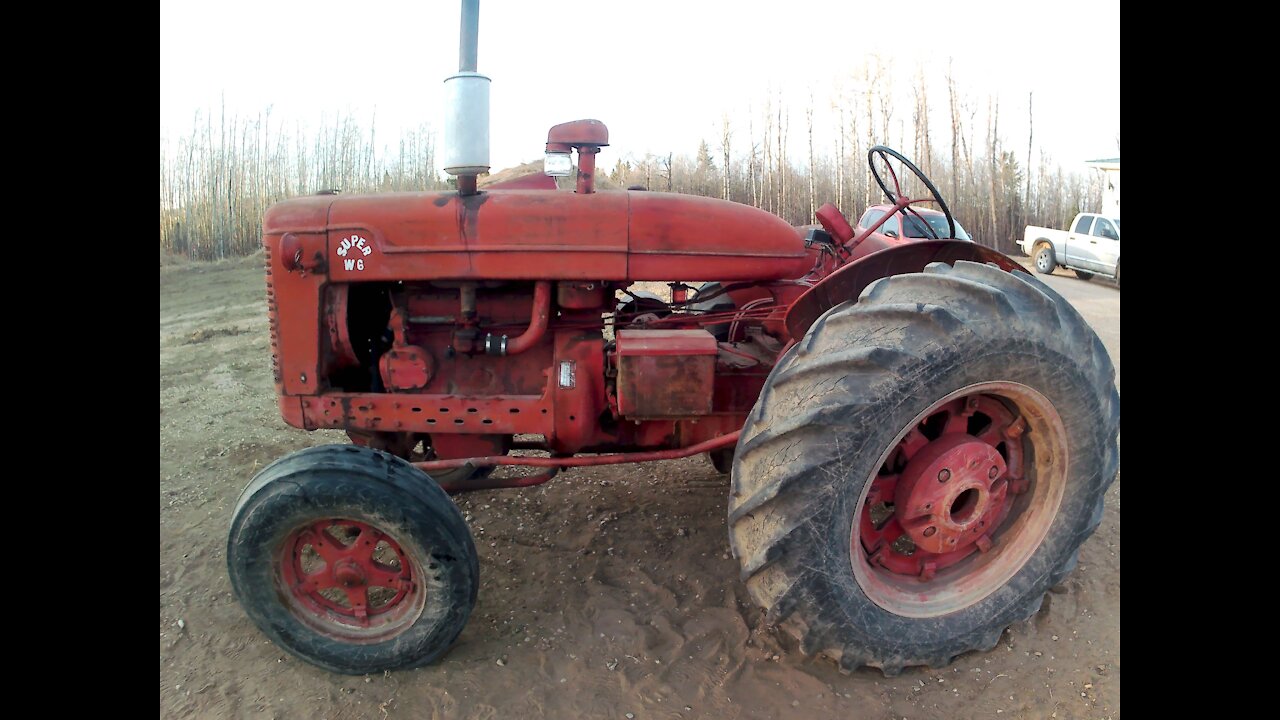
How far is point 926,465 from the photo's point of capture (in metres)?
2.71

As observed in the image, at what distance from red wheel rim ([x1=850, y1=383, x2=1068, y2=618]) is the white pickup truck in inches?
574

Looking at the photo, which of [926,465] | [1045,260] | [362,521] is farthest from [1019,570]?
[1045,260]

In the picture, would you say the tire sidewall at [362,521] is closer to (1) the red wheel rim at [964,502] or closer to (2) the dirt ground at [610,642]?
(2) the dirt ground at [610,642]

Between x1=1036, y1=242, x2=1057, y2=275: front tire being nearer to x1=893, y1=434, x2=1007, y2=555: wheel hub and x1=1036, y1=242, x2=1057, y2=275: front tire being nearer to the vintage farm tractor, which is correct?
the vintage farm tractor

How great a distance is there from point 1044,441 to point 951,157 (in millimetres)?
20665

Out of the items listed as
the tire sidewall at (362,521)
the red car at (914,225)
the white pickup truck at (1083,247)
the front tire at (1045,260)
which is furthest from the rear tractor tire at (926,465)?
the front tire at (1045,260)

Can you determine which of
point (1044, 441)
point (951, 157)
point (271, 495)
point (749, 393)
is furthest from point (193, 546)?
point (951, 157)

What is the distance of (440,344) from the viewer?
128 inches

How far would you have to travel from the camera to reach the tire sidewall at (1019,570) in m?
2.40

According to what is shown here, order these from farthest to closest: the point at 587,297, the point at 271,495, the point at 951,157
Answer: the point at 951,157 → the point at 587,297 → the point at 271,495

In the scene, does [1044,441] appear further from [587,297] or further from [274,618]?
[274,618]

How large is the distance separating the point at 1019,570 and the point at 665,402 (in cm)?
146

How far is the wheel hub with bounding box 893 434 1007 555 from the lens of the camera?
269 centimetres

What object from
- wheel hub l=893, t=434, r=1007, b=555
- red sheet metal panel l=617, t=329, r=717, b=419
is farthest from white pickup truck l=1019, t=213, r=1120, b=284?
red sheet metal panel l=617, t=329, r=717, b=419
